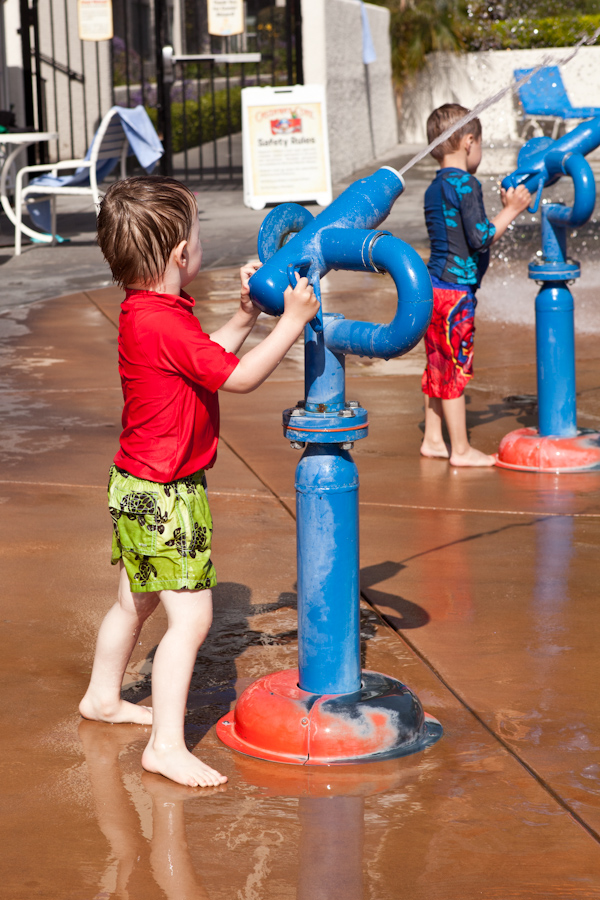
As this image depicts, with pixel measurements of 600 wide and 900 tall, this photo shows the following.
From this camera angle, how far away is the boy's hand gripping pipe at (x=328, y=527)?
2.30 m

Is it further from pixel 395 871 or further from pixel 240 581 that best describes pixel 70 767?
pixel 240 581

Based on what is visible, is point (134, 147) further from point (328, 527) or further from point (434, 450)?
point (328, 527)

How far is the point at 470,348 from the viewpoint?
478cm

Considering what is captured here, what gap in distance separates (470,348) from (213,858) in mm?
3105

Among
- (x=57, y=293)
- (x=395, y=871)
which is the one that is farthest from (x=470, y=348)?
(x=57, y=293)

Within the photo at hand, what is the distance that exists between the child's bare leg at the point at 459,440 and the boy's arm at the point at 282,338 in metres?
2.49

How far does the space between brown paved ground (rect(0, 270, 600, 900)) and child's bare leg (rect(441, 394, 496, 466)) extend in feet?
0.32

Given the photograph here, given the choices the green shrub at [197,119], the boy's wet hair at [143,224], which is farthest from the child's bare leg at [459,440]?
the green shrub at [197,119]

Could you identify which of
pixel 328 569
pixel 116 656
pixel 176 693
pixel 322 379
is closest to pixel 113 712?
pixel 116 656

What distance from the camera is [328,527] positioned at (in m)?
2.36

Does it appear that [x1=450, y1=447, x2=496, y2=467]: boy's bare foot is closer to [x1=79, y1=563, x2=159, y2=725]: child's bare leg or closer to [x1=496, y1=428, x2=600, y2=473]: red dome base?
[x1=496, y1=428, x2=600, y2=473]: red dome base

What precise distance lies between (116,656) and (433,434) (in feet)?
8.18

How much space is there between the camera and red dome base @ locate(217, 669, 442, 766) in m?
2.37

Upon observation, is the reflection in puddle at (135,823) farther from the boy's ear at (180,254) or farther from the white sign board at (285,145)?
the white sign board at (285,145)
